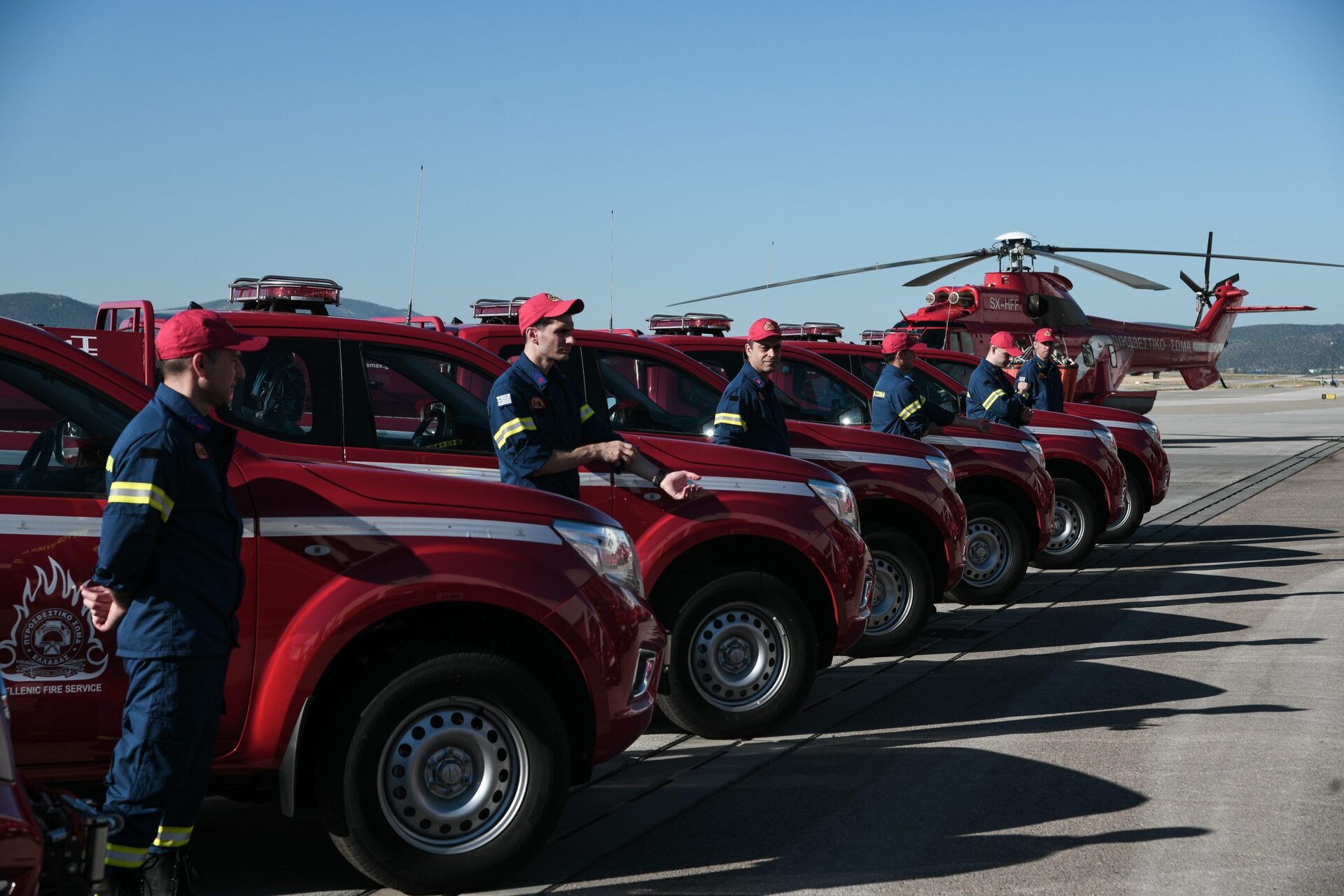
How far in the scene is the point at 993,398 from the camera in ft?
39.9

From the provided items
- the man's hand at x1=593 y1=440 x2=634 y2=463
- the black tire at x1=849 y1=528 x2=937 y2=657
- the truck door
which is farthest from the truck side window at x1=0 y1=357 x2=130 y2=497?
the black tire at x1=849 y1=528 x2=937 y2=657

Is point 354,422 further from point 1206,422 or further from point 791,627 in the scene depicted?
point 1206,422

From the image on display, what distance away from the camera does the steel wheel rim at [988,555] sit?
11.2 metres

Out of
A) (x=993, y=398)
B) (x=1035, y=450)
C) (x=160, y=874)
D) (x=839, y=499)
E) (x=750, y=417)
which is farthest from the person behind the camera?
(x=993, y=398)

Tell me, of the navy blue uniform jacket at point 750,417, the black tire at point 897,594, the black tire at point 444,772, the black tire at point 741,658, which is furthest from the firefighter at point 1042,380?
the black tire at point 444,772

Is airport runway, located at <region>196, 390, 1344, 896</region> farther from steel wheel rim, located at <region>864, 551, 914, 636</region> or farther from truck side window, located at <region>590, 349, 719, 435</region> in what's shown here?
truck side window, located at <region>590, 349, 719, 435</region>

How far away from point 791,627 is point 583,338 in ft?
6.36

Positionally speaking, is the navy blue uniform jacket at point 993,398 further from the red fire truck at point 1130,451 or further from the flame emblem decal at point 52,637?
the flame emblem decal at point 52,637

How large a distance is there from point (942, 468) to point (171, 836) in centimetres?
627

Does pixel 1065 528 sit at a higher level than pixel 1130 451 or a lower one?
lower

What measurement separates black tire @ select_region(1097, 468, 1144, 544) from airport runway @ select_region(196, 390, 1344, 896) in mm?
4034

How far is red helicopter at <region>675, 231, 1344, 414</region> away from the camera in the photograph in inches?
815

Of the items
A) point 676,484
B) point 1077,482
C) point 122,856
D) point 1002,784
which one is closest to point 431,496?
point 122,856

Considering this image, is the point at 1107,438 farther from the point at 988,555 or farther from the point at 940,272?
the point at 940,272
